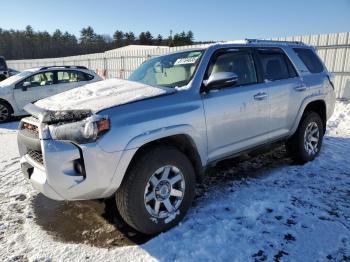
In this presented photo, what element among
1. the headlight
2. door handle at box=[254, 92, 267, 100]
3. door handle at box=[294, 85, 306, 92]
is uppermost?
door handle at box=[294, 85, 306, 92]

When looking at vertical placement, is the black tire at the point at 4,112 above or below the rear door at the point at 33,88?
below

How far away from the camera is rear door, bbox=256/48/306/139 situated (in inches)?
172

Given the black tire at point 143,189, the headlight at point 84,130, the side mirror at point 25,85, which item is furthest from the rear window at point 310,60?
the side mirror at point 25,85

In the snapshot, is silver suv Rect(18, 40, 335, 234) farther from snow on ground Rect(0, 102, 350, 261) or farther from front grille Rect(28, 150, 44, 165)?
snow on ground Rect(0, 102, 350, 261)

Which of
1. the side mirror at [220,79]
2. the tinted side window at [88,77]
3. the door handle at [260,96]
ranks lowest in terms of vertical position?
the tinted side window at [88,77]

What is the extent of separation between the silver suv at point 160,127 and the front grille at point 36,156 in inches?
0.7

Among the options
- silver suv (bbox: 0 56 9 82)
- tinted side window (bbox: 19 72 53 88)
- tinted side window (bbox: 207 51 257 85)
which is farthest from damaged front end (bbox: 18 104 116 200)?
silver suv (bbox: 0 56 9 82)

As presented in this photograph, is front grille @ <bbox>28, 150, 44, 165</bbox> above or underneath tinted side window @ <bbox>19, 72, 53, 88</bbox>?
underneath

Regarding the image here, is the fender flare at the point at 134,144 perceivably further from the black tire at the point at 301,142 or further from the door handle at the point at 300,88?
the black tire at the point at 301,142

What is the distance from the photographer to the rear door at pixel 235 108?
11.8 ft

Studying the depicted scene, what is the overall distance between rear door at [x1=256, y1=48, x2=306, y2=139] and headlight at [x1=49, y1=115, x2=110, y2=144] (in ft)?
7.95

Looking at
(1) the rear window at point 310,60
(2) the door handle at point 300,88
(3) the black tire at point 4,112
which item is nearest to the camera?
(2) the door handle at point 300,88

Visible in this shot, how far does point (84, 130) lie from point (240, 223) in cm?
185

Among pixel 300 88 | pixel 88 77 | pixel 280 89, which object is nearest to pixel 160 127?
pixel 280 89
